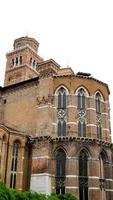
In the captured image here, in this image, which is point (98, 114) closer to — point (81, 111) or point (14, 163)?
point (81, 111)

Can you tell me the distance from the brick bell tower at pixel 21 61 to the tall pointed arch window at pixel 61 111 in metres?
20.0

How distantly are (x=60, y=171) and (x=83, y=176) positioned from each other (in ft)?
7.58

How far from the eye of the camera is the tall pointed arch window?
32.8 m

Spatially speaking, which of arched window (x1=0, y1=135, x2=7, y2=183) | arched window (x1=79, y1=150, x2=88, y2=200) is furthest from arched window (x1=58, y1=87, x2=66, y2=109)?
arched window (x1=0, y1=135, x2=7, y2=183)

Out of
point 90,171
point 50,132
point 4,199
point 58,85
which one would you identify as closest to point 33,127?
point 50,132

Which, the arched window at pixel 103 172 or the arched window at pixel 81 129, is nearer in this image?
the arched window at pixel 103 172

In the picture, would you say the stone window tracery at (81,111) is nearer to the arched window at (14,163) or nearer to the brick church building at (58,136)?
the brick church building at (58,136)

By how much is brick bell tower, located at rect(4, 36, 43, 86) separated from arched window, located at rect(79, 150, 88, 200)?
983 inches

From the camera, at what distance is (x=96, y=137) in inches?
1278

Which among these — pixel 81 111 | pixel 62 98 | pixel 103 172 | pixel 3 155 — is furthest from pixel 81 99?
pixel 3 155

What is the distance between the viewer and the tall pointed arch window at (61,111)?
1289 inches

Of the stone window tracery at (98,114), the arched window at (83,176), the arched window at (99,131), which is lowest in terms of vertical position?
the arched window at (83,176)

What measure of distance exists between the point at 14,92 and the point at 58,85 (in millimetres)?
6061

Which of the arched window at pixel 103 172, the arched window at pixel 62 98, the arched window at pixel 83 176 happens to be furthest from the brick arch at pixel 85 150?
the arched window at pixel 62 98
